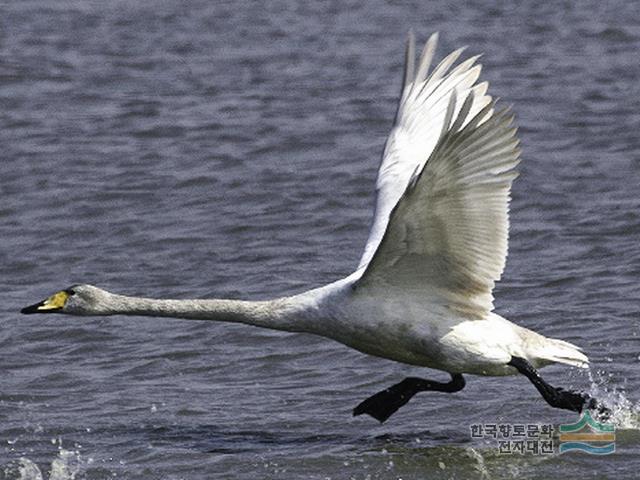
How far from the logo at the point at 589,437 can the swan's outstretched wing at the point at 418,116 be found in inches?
64.9

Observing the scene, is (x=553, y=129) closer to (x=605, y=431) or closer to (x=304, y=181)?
(x=304, y=181)

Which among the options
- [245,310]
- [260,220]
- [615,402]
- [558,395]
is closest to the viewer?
[245,310]

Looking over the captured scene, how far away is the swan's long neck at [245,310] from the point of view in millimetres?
7477

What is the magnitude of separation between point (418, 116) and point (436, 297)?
1.83 m

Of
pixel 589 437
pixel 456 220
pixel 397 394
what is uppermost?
pixel 456 220

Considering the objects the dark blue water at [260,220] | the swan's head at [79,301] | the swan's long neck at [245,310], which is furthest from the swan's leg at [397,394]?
the swan's head at [79,301]

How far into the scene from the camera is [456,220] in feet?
23.5

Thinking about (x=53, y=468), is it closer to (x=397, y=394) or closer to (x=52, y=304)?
(x=52, y=304)

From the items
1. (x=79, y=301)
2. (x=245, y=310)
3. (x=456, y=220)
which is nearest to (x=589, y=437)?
(x=456, y=220)

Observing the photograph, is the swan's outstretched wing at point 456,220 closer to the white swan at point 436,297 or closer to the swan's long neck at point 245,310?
the white swan at point 436,297

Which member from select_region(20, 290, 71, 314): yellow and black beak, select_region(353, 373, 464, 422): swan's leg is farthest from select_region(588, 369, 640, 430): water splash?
select_region(20, 290, 71, 314): yellow and black beak

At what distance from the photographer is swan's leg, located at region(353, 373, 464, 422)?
802 cm

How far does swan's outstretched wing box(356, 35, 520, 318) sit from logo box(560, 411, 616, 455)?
75 centimetres

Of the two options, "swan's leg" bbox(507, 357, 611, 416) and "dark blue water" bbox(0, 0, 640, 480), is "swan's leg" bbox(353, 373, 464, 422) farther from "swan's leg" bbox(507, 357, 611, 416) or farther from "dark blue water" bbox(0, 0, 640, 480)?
"swan's leg" bbox(507, 357, 611, 416)
